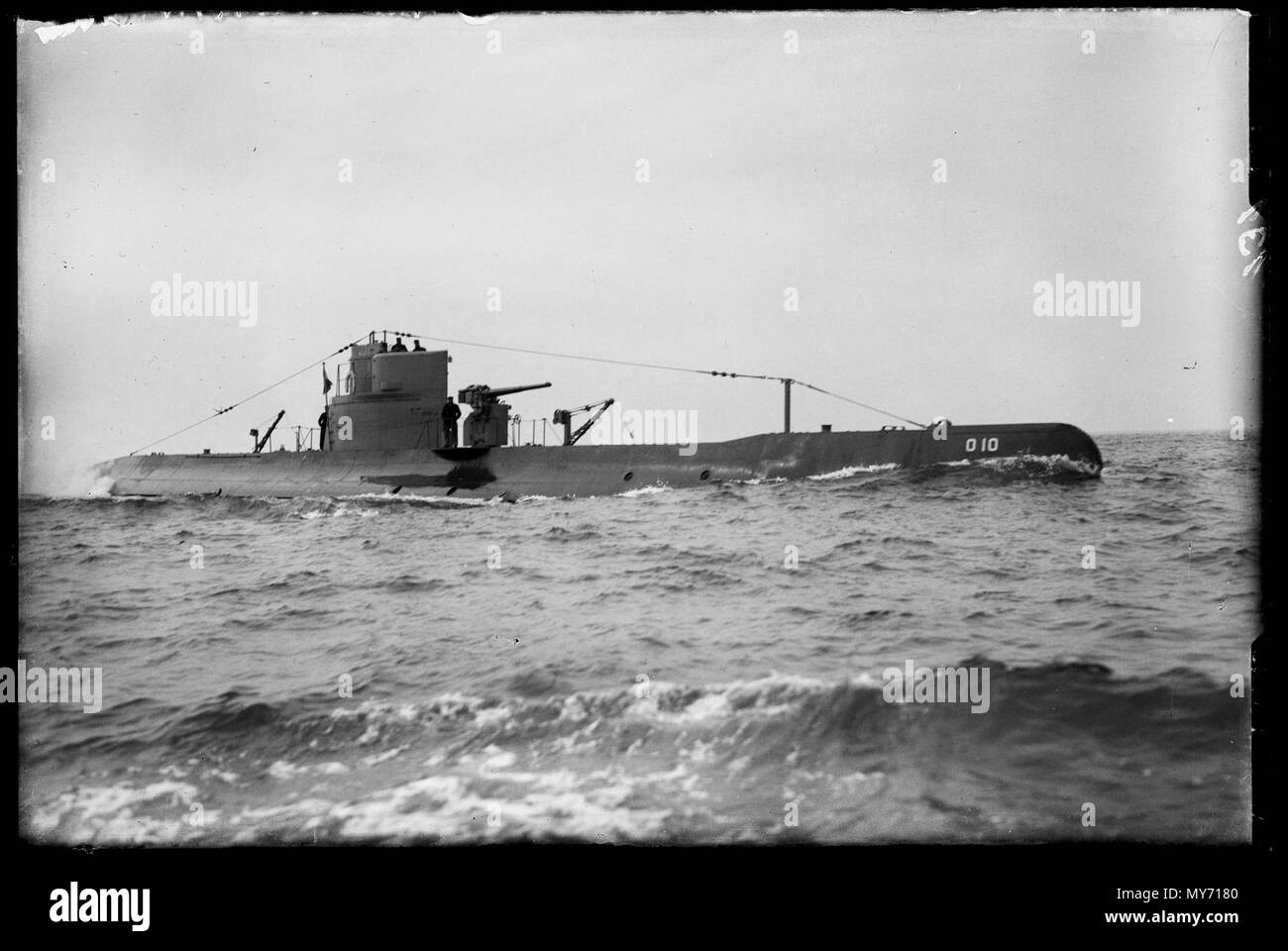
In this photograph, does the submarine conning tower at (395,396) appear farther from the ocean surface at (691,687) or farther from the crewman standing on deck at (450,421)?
the ocean surface at (691,687)

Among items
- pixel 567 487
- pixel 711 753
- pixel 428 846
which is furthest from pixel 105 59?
pixel 567 487

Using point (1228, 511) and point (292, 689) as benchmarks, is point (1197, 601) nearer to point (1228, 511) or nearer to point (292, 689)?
point (1228, 511)

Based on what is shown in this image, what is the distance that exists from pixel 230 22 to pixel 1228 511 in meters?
9.67

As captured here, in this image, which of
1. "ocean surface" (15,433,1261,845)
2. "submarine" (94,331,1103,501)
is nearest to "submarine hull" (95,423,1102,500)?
"submarine" (94,331,1103,501)

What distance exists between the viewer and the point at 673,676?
7.90 metres

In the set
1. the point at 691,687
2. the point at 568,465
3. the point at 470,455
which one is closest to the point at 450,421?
the point at 470,455

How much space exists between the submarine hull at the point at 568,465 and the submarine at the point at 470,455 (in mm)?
27

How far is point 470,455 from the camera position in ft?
72.0

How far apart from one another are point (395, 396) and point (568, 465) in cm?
485

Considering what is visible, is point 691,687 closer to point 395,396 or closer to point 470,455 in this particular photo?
point 470,455

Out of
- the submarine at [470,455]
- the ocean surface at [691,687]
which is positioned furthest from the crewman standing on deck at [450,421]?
the ocean surface at [691,687]

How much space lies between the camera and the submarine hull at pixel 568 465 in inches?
726

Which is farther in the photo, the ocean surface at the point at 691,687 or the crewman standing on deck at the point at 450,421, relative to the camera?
the crewman standing on deck at the point at 450,421

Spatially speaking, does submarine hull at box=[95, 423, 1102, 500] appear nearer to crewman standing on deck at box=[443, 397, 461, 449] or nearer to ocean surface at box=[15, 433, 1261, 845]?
crewman standing on deck at box=[443, 397, 461, 449]
